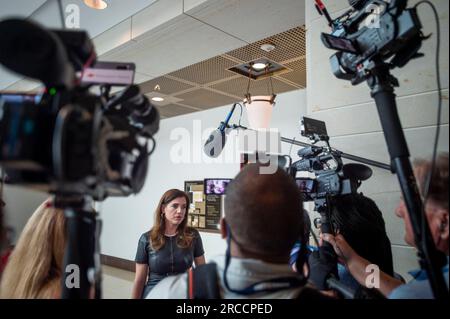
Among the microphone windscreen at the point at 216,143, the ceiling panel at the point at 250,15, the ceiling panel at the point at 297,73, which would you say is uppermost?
the ceiling panel at the point at 250,15

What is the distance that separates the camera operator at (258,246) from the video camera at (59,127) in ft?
1.03

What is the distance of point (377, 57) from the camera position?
962 mm

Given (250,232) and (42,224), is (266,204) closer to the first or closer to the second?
(250,232)

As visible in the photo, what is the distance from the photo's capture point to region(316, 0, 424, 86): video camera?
2.88 feet

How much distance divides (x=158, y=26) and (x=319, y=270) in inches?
92.2

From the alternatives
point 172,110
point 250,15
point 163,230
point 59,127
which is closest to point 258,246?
point 59,127

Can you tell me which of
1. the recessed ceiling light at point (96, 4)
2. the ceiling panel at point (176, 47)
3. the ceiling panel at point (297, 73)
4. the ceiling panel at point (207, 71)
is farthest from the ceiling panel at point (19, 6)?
the ceiling panel at point (297, 73)

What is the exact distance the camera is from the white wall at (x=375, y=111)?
155 cm

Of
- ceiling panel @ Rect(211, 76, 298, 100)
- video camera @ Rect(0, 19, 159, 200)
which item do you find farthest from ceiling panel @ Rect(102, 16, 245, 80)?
video camera @ Rect(0, 19, 159, 200)

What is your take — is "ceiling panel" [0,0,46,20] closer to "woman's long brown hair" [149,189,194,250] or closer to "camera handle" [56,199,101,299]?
"woman's long brown hair" [149,189,194,250]

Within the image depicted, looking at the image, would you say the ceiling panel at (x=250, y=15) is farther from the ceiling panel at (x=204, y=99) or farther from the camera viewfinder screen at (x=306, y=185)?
the ceiling panel at (x=204, y=99)

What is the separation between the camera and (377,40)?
3.06 ft

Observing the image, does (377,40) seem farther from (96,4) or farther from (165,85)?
(165,85)
